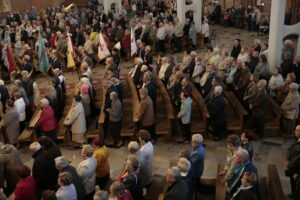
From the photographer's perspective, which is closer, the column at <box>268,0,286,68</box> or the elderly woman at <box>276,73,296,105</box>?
the elderly woman at <box>276,73,296,105</box>

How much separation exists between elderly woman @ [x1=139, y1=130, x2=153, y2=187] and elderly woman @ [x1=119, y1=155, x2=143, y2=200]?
0.73 metres

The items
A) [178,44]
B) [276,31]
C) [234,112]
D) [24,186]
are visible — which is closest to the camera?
[24,186]

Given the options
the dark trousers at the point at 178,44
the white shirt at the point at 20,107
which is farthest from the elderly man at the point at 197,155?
the dark trousers at the point at 178,44

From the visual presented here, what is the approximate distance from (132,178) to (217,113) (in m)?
3.77

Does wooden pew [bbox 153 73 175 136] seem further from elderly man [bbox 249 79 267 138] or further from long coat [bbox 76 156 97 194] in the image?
long coat [bbox 76 156 97 194]

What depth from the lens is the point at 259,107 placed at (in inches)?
351

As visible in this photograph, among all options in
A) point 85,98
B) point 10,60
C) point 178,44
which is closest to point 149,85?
point 85,98

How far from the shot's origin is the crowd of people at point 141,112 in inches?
228

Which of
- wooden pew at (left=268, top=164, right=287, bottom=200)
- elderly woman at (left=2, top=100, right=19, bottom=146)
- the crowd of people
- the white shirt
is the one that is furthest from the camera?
the white shirt

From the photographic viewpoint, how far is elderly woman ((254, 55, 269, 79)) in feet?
33.8

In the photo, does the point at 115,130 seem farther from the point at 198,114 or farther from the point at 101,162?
the point at 101,162

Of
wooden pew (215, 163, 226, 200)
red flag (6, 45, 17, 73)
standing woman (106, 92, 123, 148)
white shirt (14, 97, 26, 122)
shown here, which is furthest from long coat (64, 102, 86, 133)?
red flag (6, 45, 17, 73)

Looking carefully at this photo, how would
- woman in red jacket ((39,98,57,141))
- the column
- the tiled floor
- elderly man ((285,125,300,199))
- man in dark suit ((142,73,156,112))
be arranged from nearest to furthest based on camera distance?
elderly man ((285,125,300,199)), the tiled floor, woman in red jacket ((39,98,57,141)), man in dark suit ((142,73,156,112)), the column

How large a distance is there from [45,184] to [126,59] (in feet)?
32.7
